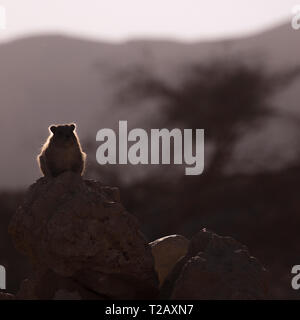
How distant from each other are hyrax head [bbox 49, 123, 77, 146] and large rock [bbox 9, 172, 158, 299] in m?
0.72

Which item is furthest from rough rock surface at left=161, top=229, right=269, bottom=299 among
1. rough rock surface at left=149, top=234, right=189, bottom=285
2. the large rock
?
rough rock surface at left=149, top=234, right=189, bottom=285

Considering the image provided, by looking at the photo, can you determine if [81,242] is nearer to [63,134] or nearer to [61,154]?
[61,154]

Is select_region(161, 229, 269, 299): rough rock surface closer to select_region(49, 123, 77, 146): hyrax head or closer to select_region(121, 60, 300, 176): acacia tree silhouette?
select_region(49, 123, 77, 146): hyrax head

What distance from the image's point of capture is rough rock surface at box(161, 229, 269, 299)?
372 inches

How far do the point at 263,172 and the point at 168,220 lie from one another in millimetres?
4197

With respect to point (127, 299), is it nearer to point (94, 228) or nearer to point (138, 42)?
point (94, 228)

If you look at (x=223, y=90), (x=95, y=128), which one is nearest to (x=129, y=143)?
(x=95, y=128)

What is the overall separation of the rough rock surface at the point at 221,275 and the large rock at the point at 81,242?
25.3 inches

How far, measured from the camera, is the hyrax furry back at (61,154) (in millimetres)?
10672

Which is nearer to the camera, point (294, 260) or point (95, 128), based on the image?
point (294, 260)

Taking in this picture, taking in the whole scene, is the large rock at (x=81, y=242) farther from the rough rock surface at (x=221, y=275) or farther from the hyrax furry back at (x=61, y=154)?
the rough rock surface at (x=221, y=275)

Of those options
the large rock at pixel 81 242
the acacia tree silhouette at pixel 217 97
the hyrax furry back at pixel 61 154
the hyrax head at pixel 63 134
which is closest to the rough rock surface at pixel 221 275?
the large rock at pixel 81 242

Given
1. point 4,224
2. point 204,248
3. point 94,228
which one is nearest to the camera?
point 94,228

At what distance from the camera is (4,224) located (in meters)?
28.6
